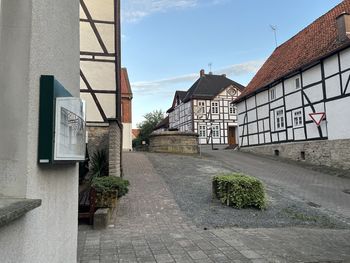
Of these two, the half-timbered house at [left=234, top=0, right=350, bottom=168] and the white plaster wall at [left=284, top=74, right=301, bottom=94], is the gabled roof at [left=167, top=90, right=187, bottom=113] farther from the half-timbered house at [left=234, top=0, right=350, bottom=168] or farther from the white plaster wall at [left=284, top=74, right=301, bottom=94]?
the white plaster wall at [left=284, top=74, right=301, bottom=94]

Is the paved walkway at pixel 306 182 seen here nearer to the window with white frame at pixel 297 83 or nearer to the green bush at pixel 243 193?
the green bush at pixel 243 193

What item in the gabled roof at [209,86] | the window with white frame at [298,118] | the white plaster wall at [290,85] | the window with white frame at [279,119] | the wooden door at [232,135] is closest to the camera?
the window with white frame at [298,118]

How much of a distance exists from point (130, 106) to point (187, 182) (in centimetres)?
2370

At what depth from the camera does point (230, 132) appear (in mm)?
42031

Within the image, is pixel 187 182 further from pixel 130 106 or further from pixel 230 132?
pixel 230 132

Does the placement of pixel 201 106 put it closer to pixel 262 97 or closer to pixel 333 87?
pixel 262 97

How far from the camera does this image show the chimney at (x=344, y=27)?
57.7 ft

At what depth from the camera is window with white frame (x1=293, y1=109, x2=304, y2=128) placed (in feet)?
66.6

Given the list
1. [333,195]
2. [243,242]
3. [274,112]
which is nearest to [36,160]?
[243,242]

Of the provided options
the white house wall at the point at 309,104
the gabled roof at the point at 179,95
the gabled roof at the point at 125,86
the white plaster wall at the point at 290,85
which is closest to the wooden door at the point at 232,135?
the gabled roof at the point at 179,95

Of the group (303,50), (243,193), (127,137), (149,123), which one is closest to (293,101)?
(303,50)

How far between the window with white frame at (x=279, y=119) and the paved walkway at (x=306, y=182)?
8.57 ft

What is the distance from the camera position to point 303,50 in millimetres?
22078

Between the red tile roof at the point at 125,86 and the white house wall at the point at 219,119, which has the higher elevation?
the red tile roof at the point at 125,86
